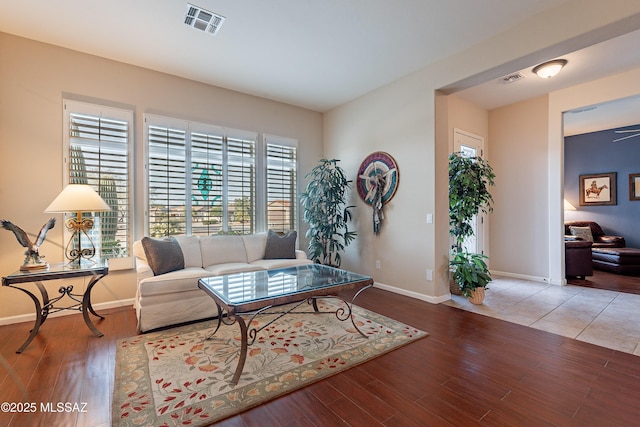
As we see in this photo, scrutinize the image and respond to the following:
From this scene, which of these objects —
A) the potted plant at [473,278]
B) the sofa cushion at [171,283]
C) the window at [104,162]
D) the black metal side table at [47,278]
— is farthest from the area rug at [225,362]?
the window at [104,162]

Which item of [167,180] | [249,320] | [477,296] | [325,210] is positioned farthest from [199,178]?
[477,296]

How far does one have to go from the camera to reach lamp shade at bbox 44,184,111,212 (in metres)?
2.72

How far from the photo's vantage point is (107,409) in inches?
66.5

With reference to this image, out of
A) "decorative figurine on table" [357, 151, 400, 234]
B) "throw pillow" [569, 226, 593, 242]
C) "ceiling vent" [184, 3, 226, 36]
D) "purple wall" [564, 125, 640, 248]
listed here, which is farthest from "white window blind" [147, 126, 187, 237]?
"purple wall" [564, 125, 640, 248]

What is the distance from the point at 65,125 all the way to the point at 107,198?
91cm

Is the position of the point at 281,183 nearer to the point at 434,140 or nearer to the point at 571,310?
the point at 434,140

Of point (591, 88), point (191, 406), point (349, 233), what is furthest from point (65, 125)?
point (591, 88)

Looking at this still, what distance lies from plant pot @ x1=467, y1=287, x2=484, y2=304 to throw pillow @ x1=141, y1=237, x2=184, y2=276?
3.55m

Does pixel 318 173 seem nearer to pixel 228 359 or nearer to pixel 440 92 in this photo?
pixel 440 92

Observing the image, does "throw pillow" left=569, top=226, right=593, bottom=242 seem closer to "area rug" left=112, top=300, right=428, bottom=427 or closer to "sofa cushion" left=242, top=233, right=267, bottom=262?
"area rug" left=112, top=300, right=428, bottom=427

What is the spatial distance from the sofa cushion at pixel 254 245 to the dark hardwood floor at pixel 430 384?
1.67 metres

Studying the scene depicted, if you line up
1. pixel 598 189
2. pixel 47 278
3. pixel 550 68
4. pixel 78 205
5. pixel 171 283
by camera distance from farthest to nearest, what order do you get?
pixel 598 189 < pixel 550 68 < pixel 171 283 < pixel 78 205 < pixel 47 278

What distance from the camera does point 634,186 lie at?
5965 mm

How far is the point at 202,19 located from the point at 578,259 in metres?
6.33
